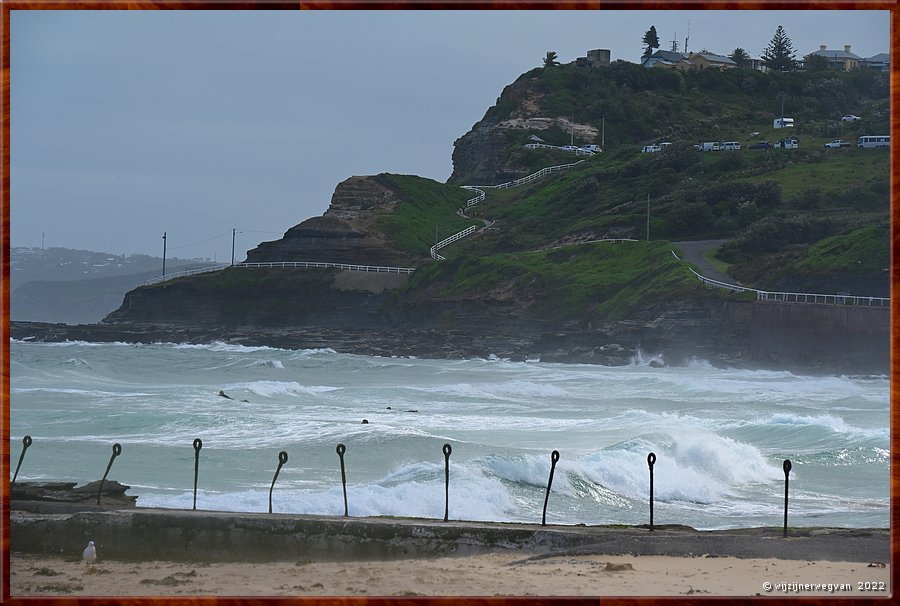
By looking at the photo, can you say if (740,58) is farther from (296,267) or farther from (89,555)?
(89,555)

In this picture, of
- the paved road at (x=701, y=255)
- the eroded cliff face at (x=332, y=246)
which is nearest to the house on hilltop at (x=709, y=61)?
the eroded cliff face at (x=332, y=246)

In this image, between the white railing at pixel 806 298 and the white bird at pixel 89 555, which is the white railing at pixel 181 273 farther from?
the white bird at pixel 89 555

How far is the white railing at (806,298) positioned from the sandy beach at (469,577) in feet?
95.3

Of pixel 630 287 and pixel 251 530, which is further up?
pixel 630 287

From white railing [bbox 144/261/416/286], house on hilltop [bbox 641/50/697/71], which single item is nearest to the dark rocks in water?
white railing [bbox 144/261/416/286]

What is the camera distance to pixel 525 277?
4769cm

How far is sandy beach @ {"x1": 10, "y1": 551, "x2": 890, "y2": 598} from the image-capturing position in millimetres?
4941

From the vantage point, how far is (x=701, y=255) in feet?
153

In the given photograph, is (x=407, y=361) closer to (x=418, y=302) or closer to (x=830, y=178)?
(x=418, y=302)

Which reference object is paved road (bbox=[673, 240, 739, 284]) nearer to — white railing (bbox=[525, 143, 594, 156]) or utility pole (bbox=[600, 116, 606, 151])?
white railing (bbox=[525, 143, 594, 156])

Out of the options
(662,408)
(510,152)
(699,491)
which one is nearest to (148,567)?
(699,491)

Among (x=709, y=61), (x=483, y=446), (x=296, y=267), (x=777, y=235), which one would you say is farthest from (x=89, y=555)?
(x=709, y=61)

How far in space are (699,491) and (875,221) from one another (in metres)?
30.8

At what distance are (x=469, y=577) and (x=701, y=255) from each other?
42.7 meters
